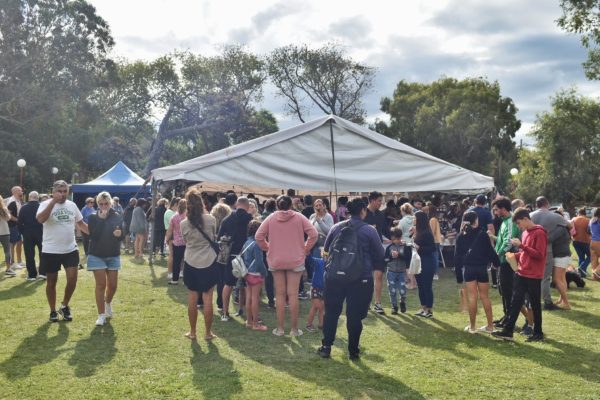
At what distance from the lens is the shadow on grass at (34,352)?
5.16 meters

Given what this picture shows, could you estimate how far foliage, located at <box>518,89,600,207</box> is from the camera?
3241 centimetres

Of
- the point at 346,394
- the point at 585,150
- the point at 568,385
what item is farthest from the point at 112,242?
the point at 585,150

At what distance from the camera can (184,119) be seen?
42.1 m

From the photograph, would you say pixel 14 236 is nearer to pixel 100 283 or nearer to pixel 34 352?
pixel 100 283

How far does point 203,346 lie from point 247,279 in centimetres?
118

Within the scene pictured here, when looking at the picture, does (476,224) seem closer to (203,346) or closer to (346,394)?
(346,394)

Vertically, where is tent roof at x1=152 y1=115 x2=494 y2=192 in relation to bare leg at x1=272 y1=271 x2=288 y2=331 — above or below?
above

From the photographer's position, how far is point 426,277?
789cm

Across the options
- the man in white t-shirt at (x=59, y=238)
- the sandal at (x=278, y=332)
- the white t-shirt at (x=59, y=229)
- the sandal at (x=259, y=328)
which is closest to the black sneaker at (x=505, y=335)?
the sandal at (x=278, y=332)

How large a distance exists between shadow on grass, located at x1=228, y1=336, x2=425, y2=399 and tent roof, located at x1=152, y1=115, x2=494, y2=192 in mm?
3407

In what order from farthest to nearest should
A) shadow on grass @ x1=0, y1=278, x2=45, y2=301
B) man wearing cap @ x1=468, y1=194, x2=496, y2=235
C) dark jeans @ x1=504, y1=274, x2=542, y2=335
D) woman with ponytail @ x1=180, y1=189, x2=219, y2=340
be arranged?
shadow on grass @ x1=0, y1=278, x2=45, y2=301 → man wearing cap @ x1=468, y1=194, x2=496, y2=235 → dark jeans @ x1=504, y1=274, x2=542, y2=335 → woman with ponytail @ x1=180, y1=189, x2=219, y2=340

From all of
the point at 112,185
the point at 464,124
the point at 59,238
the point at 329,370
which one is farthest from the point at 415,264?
the point at 464,124

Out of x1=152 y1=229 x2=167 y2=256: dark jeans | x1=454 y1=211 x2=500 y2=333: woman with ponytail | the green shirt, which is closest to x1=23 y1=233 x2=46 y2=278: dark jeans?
x1=152 y1=229 x2=167 y2=256: dark jeans

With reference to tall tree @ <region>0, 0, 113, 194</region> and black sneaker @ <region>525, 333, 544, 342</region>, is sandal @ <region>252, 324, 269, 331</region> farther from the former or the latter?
tall tree @ <region>0, 0, 113, 194</region>
